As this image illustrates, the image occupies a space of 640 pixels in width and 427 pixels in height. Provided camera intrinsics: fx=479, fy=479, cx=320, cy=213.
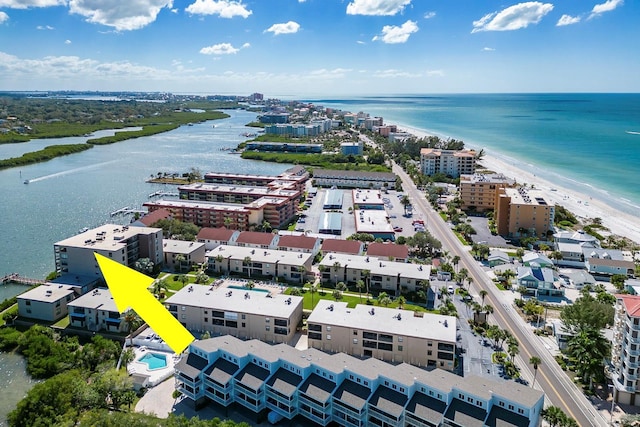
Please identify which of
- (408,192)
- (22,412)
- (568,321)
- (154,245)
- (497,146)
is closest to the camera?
(22,412)

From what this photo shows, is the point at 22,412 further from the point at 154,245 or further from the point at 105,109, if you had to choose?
the point at 105,109

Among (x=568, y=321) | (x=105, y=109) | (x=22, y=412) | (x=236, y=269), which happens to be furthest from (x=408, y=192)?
(x=105, y=109)

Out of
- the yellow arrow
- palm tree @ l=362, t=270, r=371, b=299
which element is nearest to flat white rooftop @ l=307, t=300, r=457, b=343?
palm tree @ l=362, t=270, r=371, b=299

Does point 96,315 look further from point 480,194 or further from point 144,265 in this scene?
point 480,194

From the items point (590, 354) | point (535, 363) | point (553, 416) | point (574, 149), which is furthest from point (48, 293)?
point (574, 149)

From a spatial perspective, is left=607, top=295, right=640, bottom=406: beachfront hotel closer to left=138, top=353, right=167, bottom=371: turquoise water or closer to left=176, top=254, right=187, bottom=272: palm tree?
left=138, top=353, right=167, bottom=371: turquoise water

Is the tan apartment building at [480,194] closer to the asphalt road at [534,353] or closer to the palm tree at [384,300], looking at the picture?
the asphalt road at [534,353]
